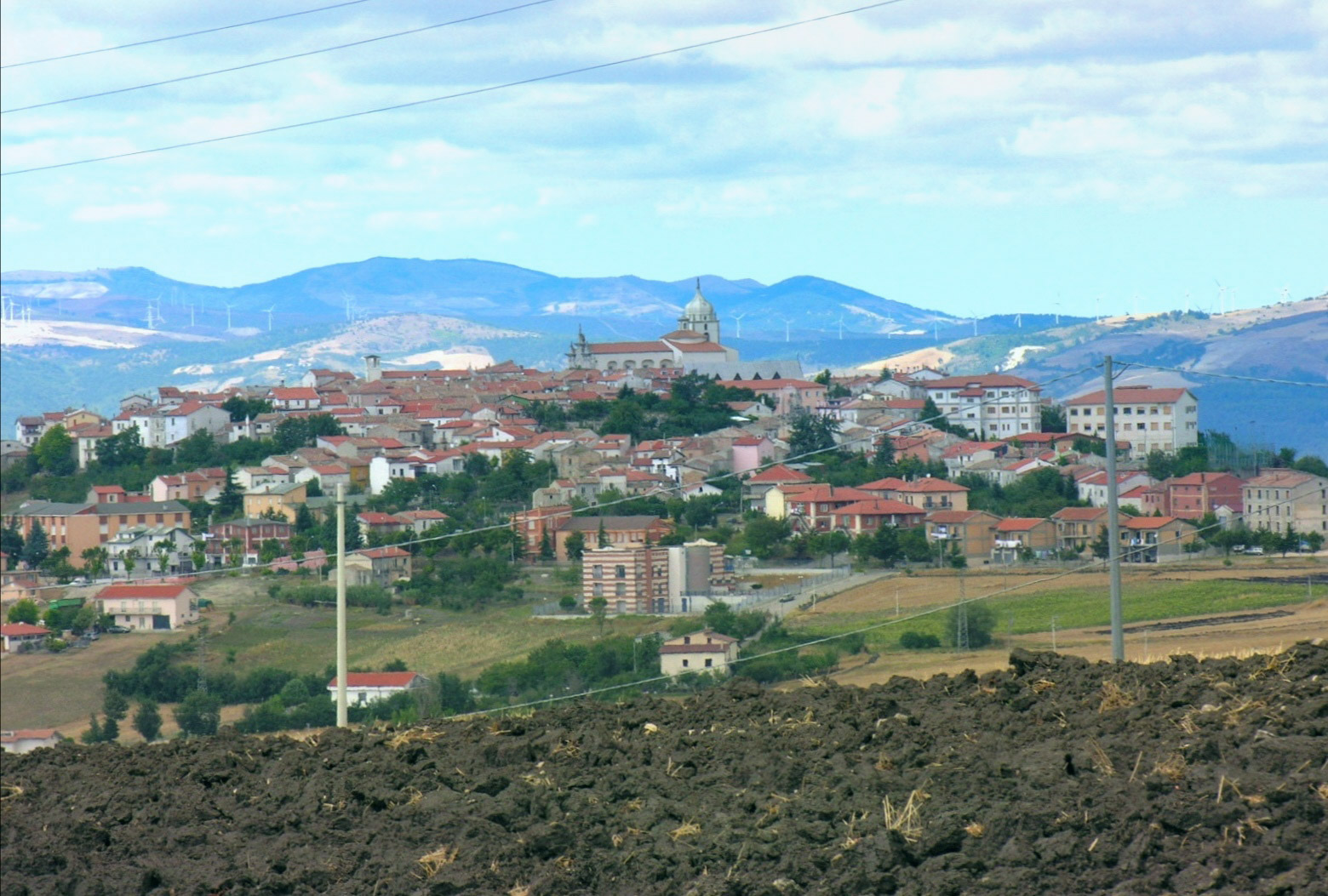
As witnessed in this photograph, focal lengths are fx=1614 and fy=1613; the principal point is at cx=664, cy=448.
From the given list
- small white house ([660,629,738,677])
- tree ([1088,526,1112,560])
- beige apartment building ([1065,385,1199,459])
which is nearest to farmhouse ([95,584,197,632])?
small white house ([660,629,738,677])

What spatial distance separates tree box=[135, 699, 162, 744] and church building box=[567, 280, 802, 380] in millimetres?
45988

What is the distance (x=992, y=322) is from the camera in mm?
115500

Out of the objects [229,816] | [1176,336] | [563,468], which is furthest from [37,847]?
[563,468]

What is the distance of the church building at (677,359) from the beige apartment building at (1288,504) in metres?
49.5

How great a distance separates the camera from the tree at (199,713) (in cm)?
2044

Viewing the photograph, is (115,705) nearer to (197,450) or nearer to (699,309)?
(197,450)

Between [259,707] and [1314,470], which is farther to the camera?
[259,707]

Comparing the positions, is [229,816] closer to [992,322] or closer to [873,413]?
[873,413]

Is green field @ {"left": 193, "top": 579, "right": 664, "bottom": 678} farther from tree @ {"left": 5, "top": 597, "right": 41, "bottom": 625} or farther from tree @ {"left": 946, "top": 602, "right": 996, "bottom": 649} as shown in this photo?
tree @ {"left": 946, "top": 602, "right": 996, "bottom": 649}

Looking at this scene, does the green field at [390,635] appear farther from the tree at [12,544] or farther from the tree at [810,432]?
the tree at [810,432]

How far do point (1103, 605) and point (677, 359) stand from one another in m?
56.6

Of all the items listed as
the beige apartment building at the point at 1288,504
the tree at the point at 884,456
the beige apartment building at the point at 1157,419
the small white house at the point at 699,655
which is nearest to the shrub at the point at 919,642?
the small white house at the point at 699,655

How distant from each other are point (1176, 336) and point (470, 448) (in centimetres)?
2025

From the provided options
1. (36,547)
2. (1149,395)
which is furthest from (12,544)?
(1149,395)
